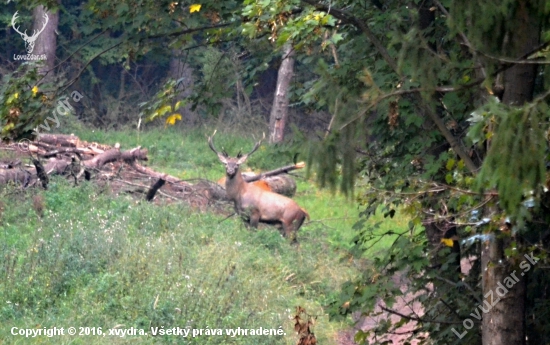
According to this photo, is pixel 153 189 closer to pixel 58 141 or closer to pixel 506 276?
pixel 58 141

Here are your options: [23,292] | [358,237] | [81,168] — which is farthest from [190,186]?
[358,237]

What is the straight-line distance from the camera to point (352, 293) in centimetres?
612

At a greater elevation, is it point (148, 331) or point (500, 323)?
point (500, 323)

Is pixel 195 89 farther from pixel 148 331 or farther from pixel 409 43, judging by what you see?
pixel 409 43

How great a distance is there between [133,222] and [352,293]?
6109 millimetres

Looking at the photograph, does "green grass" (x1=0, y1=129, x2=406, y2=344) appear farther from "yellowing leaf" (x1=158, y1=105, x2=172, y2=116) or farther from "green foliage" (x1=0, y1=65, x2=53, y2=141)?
"green foliage" (x1=0, y1=65, x2=53, y2=141)

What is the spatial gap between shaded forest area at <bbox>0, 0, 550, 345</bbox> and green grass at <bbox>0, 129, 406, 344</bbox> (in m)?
0.61

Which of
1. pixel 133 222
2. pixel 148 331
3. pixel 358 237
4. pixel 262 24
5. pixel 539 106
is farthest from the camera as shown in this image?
pixel 133 222

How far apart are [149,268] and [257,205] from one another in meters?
4.84

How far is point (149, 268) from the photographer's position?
9281 millimetres

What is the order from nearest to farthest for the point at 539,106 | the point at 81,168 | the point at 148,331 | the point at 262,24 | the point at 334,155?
the point at 539,106
the point at 334,155
the point at 262,24
the point at 148,331
the point at 81,168

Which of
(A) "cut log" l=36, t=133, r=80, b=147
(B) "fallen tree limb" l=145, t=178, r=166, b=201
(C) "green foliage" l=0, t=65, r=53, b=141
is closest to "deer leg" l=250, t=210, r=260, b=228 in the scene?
(B) "fallen tree limb" l=145, t=178, r=166, b=201

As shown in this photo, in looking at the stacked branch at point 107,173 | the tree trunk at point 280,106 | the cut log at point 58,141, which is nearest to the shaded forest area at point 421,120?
the stacked branch at point 107,173

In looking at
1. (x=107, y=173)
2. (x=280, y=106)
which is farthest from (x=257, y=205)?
(x=280, y=106)
